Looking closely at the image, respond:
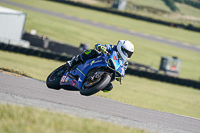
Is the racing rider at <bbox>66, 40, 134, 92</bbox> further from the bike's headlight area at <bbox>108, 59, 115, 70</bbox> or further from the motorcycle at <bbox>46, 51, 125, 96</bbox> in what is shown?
the bike's headlight area at <bbox>108, 59, 115, 70</bbox>

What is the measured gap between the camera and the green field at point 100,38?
1260 inches

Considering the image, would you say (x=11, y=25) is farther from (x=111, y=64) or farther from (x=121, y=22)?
(x=121, y=22)

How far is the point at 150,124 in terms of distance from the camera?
773 cm

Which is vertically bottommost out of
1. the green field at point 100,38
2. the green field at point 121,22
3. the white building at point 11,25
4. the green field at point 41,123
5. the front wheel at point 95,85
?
the green field at point 121,22

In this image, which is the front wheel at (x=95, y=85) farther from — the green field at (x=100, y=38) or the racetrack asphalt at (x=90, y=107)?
the green field at (x=100, y=38)

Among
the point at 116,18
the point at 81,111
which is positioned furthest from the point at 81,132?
the point at 116,18

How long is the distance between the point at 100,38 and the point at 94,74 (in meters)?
27.7

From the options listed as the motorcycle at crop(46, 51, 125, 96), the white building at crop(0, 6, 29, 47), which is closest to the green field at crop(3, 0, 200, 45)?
the white building at crop(0, 6, 29, 47)

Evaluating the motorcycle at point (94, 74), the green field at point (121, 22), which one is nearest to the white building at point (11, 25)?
the motorcycle at point (94, 74)

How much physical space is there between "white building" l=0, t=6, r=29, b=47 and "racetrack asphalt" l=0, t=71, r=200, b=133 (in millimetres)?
15549

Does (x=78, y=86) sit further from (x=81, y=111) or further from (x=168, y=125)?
(x=168, y=125)

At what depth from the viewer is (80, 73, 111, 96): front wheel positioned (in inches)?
304

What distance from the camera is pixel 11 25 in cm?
2620

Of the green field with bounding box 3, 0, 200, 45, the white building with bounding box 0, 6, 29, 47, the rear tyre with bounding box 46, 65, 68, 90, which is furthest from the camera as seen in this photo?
the green field with bounding box 3, 0, 200, 45
